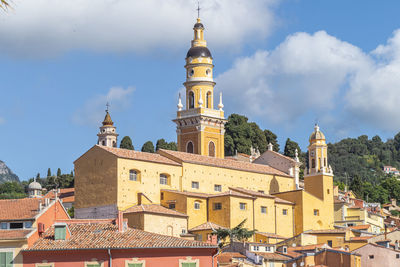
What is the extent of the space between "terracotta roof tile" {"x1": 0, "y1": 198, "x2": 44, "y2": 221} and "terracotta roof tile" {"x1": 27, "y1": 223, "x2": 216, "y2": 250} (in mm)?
2955

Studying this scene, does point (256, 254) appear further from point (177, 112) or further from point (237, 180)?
point (177, 112)

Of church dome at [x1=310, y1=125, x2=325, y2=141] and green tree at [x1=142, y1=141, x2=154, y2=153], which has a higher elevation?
green tree at [x1=142, y1=141, x2=154, y2=153]

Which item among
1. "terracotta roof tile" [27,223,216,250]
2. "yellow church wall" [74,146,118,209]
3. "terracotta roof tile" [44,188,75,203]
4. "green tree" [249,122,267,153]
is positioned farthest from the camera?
"green tree" [249,122,267,153]

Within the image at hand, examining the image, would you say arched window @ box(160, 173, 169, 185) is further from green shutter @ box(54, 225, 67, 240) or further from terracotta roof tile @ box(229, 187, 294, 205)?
green shutter @ box(54, 225, 67, 240)

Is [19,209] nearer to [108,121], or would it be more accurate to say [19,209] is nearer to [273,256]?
[273,256]

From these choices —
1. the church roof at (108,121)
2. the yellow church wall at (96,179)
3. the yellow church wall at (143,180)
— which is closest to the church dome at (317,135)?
the yellow church wall at (143,180)

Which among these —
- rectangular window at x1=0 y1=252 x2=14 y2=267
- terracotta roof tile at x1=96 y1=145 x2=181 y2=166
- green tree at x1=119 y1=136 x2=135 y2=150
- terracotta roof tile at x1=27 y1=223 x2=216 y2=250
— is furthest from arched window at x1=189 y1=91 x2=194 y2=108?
rectangular window at x1=0 y1=252 x2=14 y2=267

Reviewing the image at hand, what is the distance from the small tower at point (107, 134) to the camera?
355ft

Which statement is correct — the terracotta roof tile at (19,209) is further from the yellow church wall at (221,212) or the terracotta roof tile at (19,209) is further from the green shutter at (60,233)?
the yellow church wall at (221,212)

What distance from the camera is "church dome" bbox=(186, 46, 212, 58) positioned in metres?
81.8

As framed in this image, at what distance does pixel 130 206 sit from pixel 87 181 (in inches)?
174

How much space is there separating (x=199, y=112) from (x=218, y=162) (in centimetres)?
1014

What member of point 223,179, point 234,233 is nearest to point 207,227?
point 234,233

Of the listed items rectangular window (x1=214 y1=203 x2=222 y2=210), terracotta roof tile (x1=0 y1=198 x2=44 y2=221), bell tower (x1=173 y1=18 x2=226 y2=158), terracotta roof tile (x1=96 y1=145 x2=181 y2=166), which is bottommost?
terracotta roof tile (x1=0 y1=198 x2=44 y2=221)
